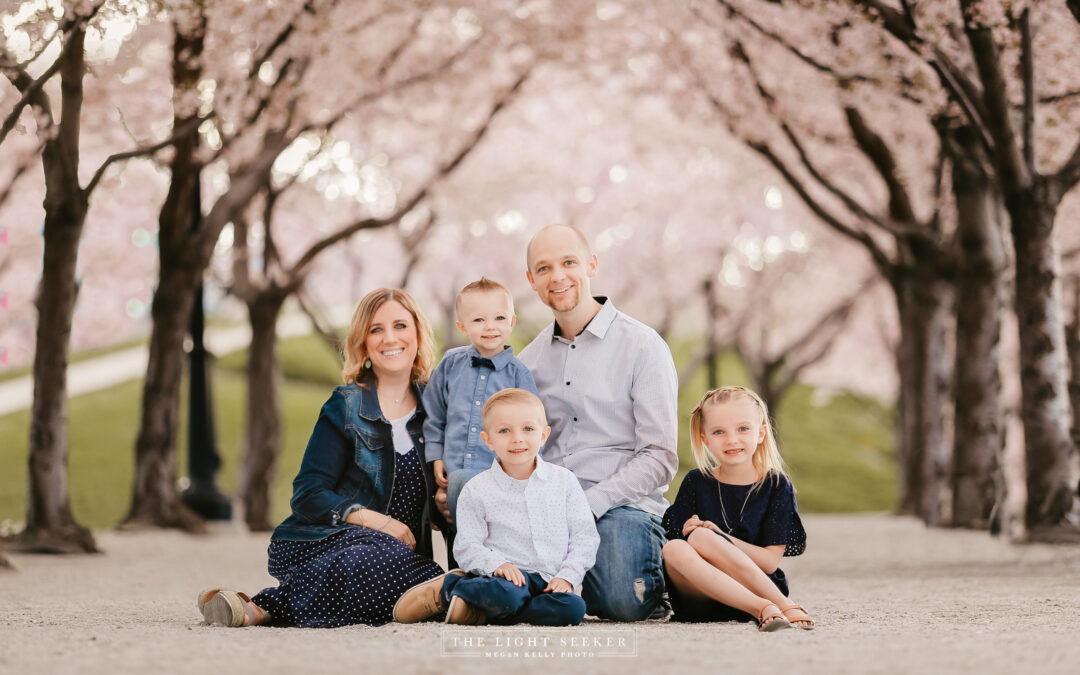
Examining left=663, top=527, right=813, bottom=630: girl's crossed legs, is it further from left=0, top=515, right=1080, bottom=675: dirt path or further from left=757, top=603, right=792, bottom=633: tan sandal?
left=0, top=515, right=1080, bottom=675: dirt path

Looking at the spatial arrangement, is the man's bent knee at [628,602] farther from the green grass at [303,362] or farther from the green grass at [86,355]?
the green grass at [86,355]

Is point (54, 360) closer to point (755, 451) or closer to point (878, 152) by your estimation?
point (755, 451)

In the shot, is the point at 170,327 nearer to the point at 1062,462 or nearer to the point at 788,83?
the point at 788,83

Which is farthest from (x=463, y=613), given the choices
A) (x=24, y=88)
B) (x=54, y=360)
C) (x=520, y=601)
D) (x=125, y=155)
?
(x=54, y=360)

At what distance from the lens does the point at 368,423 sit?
5086 millimetres

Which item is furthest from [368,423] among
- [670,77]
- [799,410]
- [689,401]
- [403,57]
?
[799,410]

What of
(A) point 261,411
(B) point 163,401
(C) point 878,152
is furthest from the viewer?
(A) point 261,411

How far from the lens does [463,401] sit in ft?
16.6

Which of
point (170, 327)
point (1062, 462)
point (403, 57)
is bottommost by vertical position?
point (1062, 462)

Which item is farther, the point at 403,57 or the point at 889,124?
the point at 403,57

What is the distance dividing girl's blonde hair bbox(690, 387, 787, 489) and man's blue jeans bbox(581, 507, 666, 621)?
0.37m

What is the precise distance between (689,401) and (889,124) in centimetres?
2349

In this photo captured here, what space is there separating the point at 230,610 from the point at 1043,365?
615 cm

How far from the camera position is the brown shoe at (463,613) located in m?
4.59
